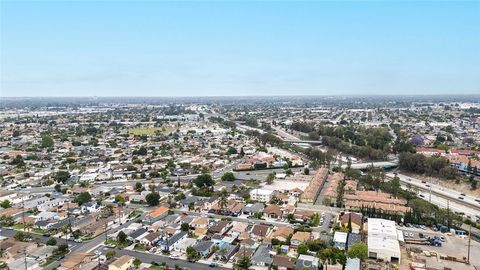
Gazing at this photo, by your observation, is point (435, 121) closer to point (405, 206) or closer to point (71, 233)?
point (405, 206)

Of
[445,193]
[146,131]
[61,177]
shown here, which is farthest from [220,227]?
[146,131]

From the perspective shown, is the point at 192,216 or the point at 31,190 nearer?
the point at 192,216

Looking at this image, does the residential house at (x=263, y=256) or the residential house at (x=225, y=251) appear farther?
the residential house at (x=225, y=251)

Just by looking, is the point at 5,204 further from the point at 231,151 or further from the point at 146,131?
the point at 146,131

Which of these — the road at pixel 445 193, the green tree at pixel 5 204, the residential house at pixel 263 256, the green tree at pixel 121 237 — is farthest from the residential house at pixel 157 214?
the road at pixel 445 193

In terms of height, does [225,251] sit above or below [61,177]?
below

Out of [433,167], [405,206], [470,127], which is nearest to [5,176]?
[405,206]

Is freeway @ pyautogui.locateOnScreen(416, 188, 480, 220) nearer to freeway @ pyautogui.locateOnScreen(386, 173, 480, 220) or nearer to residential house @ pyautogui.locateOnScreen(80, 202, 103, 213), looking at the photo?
freeway @ pyautogui.locateOnScreen(386, 173, 480, 220)

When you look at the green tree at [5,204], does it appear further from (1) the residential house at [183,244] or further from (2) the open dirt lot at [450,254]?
(2) the open dirt lot at [450,254]
